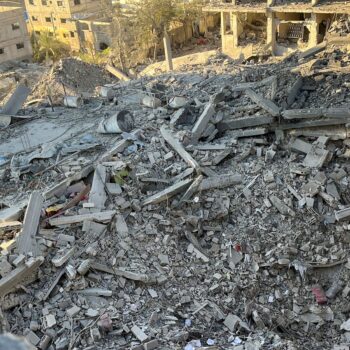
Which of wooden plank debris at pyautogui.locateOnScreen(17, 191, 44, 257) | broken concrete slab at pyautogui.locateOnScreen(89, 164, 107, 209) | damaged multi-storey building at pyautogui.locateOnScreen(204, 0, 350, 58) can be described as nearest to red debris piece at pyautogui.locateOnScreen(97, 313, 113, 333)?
wooden plank debris at pyautogui.locateOnScreen(17, 191, 44, 257)

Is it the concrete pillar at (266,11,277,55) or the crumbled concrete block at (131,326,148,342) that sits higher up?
the concrete pillar at (266,11,277,55)

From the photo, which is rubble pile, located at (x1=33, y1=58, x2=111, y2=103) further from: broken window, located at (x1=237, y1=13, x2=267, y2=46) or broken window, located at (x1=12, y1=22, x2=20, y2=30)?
broken window, located at (x1=12, y1=22, x2=20, y2=30)

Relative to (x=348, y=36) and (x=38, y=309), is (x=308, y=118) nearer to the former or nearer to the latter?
(x=348, y=36)

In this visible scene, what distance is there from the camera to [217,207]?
313 inches

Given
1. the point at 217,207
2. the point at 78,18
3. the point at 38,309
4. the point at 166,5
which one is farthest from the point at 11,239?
the point at 78,18

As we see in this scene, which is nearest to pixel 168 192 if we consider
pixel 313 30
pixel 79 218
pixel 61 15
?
pixel 79 218

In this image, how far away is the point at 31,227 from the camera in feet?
22.1

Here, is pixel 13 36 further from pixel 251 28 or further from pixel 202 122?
pixel 202 122

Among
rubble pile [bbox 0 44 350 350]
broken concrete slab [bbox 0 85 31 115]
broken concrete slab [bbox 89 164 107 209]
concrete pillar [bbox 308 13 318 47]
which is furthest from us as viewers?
concrete pillar [bbox 308 13 318 47]

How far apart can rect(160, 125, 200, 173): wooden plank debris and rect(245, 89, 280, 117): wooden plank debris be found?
1.96 meters

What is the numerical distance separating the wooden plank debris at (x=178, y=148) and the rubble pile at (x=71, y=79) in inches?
215

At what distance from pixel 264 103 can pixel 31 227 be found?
5206 millimetres

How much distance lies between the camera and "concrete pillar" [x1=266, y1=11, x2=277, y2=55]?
64.8ft

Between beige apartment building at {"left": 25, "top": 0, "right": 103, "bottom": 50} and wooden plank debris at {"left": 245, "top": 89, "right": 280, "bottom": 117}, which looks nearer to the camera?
wooden plank debris at {"left": 245, "top": 89, "right": 280, "bottom": 117}
